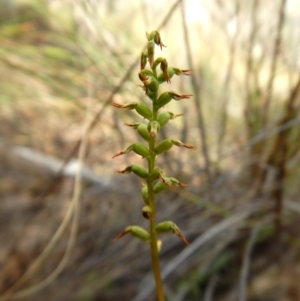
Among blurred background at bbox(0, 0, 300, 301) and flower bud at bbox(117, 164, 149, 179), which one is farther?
blurred background at bbox(0, 0, 300, 301)

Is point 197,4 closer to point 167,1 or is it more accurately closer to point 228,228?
point 167,1

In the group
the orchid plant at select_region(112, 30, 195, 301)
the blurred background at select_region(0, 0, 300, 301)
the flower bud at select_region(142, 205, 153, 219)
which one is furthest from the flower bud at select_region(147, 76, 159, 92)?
the blurred background at select_region(0, 0, 300, 301)

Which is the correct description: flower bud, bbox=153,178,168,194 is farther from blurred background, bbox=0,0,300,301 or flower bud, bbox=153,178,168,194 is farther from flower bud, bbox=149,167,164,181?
blurred background, bbox=0,0,300,301

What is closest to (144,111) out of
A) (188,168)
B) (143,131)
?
(143,131)

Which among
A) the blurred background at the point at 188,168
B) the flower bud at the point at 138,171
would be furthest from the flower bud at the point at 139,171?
the blurred background at the point at 188,168

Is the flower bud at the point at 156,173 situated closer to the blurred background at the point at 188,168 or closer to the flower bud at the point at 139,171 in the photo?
the flower bud at the point at 139,171

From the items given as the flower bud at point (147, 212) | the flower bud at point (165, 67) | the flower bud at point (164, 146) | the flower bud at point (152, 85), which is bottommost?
the flower bud at point (147, 212)

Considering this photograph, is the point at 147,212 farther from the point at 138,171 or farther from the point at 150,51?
the point at 150,51

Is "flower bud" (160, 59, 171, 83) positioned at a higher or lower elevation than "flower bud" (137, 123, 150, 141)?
higher
